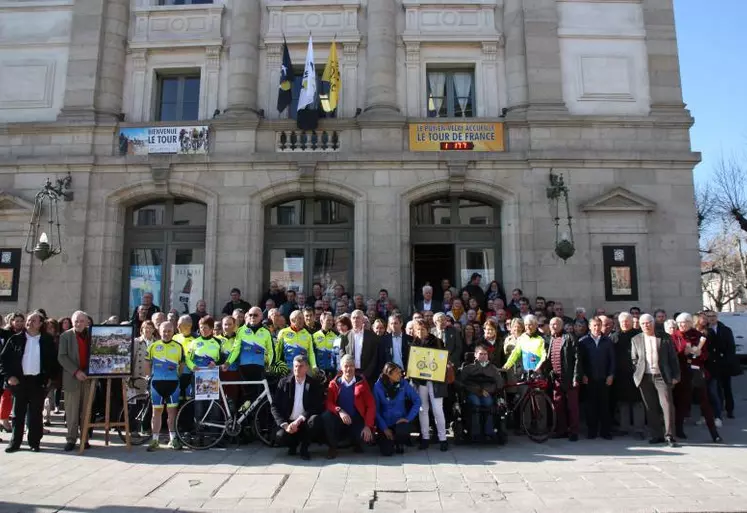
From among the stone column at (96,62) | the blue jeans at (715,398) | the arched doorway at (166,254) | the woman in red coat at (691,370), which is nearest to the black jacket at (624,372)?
the woman in red coat at (691,370)

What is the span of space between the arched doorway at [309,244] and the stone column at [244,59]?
9.34 ft

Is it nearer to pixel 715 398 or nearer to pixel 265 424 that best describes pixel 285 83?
pixel 265 424

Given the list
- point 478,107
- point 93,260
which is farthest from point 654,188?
point 93,260

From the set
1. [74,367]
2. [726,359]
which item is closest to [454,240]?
[726,359]

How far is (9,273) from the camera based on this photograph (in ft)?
49.4

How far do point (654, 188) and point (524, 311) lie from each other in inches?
228

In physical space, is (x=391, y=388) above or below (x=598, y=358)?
below

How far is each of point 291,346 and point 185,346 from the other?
1.69 m

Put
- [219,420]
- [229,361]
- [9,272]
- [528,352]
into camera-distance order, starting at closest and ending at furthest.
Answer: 1. [219,420]
2. [229,361]
3. [528,352]
4. [9,272]

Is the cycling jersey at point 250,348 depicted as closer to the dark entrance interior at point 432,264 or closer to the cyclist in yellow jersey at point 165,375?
the cyclist in yellow jersey at point 165,375

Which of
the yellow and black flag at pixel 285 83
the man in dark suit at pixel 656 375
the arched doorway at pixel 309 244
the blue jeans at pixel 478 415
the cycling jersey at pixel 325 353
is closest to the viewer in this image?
the blue jeans at pixel 478 415

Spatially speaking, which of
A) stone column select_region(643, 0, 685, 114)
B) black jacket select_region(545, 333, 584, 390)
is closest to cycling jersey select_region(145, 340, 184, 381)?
black jacket select_region(545, 333, 584, 390)

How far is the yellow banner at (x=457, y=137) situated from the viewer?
50.1ft

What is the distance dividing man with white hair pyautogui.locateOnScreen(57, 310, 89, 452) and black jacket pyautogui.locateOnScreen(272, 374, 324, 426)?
9.94 ft
